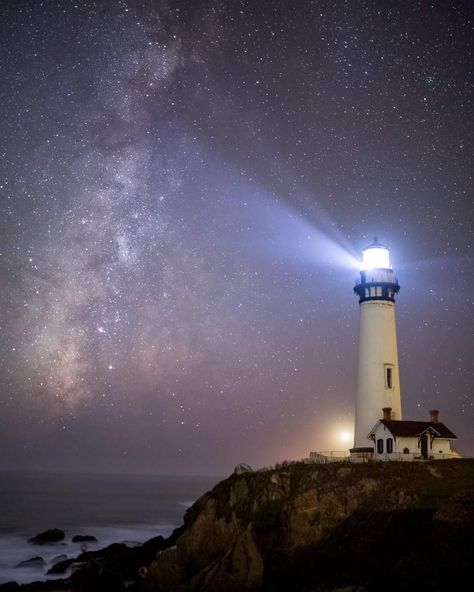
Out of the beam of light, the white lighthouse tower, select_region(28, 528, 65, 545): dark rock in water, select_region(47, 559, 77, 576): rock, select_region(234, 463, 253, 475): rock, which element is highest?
the beam of light

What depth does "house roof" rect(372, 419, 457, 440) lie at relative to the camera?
116 ft

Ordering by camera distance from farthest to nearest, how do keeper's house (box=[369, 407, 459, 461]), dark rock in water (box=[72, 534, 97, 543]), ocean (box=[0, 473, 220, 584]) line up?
dark rock in water (box=[72, 534, 97, 543]) < ocean (box=[0, 473, 220, 584]) < keeper's house (box=[369, 407, 459, 461])

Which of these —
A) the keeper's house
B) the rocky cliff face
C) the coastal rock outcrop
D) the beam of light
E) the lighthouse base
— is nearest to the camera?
the rocky cliff face

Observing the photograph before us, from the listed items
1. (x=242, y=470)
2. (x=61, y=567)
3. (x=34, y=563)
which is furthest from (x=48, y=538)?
(x=242, y=470)

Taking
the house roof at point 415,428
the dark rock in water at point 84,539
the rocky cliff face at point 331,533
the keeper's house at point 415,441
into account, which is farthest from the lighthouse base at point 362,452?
the dark rock in water at point 84,539

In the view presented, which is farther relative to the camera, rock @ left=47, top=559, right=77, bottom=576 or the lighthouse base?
rock @ left=47, top=559, right=77, bottom=576

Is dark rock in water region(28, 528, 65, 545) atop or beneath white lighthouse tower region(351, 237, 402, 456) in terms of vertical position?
beneath

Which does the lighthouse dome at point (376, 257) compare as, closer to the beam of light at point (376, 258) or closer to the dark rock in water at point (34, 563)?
the beam of light at point (376, 258)

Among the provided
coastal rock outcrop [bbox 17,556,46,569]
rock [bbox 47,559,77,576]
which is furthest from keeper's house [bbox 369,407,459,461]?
coastal rock outcrop [bbox 17,556,46,569]

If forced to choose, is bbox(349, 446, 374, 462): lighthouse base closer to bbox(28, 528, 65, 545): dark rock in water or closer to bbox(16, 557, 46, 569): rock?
bbox(16, 557, 46, 569): rock

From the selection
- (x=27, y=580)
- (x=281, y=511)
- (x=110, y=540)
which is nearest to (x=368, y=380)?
(x=281, y=511)

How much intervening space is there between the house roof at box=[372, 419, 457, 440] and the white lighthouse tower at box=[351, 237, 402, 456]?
8.53 ft

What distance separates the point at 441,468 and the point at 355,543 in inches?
237

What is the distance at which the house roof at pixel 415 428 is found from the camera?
35.5 m
